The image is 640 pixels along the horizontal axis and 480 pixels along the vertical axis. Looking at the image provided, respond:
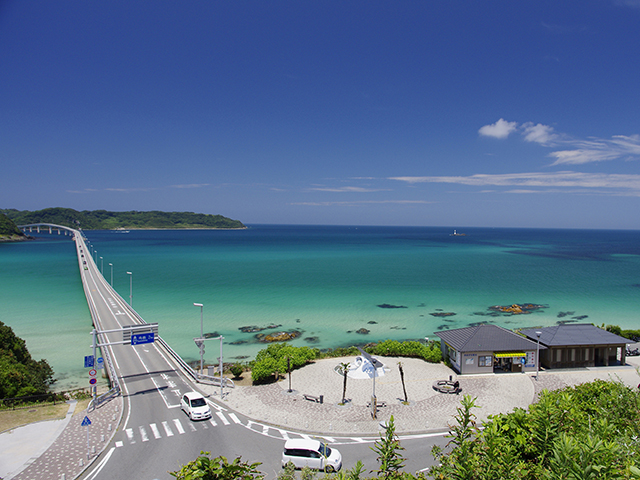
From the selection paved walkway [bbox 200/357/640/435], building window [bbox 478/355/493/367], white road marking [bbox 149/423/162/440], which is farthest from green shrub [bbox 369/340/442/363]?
white road marking [bbox 149/423/162/440]

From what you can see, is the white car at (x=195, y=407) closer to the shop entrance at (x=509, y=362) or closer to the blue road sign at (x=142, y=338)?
the blue road sign at (x=142, y=338)

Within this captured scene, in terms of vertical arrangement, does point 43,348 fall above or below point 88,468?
below

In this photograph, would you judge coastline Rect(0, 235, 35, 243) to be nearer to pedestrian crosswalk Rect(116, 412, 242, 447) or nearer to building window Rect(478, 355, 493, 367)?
pedestrian crosswalk Rect(116, 412, 242, 447)

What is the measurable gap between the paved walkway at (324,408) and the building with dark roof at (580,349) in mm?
936

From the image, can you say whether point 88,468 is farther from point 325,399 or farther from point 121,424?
point 325,399

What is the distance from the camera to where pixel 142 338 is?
2612 centimetres

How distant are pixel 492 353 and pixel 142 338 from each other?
26944mm

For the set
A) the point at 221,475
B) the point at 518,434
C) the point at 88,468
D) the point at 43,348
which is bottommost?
the point at 43,348

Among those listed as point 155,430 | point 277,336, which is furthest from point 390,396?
point 277,336

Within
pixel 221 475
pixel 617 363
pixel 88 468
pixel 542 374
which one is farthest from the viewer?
pixel 617 363

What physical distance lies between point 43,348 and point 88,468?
94.1 feet

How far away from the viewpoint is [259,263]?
10494 centimetres

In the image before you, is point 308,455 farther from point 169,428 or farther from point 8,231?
point 8,231

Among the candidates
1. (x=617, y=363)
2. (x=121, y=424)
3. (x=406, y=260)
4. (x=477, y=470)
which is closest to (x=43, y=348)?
(x=121, y=424)
